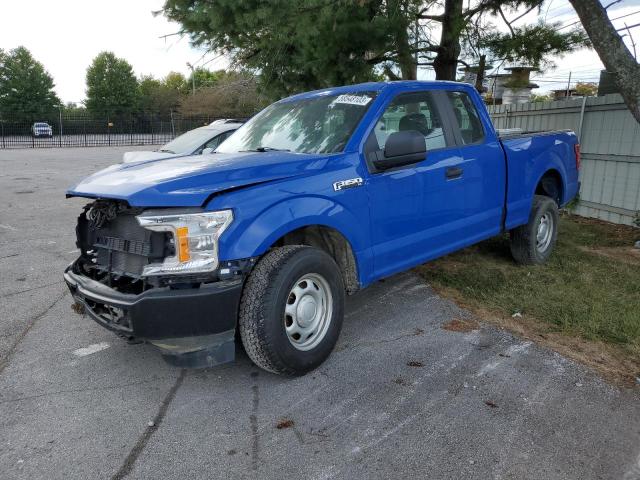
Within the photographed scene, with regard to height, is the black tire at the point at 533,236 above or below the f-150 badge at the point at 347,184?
below

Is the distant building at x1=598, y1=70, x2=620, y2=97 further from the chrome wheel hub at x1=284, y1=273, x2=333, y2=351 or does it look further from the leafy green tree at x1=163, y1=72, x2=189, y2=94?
the leafy green tree at x1=163, y1=72, x2=189, y2=94

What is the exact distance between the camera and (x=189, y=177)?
3.23 metres

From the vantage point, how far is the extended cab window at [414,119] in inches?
169

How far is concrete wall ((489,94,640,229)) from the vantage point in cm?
816

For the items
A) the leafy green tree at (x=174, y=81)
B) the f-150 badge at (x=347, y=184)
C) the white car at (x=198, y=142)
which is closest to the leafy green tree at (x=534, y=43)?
the white car at (x=198, y=142)

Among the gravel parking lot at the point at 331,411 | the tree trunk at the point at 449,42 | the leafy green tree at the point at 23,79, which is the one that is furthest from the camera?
the leafy green tree at the point at 23,79

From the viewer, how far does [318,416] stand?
313 centimetres

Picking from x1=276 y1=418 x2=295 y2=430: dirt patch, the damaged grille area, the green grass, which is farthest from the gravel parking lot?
the damaged grille area


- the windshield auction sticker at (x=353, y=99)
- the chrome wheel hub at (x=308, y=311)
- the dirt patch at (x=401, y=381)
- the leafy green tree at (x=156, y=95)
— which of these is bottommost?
the dirt patch at (x=401, y=381)

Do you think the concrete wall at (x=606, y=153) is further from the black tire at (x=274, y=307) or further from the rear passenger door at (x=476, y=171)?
the black tire at (x=274, y=307)

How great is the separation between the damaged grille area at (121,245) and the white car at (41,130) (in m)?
37.8

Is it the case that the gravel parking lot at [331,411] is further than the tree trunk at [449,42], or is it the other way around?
the tree trunk at [449,42]

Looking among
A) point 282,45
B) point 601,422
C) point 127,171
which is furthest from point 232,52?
point 601,422

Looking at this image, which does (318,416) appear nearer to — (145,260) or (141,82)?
(145,260)
